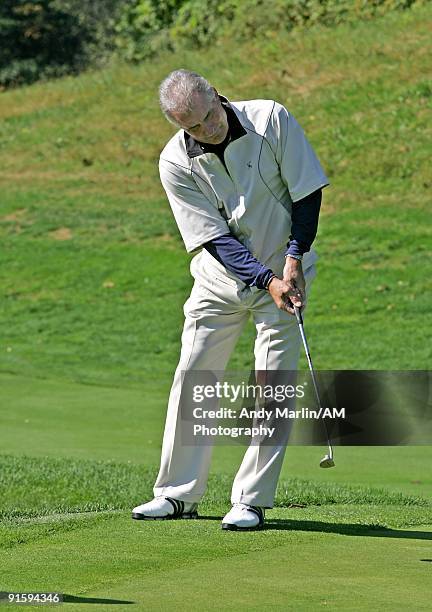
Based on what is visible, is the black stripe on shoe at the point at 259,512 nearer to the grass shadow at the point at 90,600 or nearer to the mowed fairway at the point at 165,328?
the mowed fairway at the point at 165,328

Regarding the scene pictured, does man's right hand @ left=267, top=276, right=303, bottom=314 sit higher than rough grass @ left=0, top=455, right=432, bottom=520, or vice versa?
man's right hand @ left=267, top=276, right=303, bottom=314

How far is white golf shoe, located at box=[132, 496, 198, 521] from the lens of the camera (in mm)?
5719

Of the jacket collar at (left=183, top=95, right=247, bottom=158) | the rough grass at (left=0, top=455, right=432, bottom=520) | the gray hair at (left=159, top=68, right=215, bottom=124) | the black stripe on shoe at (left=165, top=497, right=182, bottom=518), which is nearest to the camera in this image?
the gray hair at (left=159, top=68, right=215, bottom=124)

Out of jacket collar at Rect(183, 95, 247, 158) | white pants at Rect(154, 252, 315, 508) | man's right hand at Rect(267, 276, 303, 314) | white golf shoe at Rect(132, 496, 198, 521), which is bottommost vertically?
white golf shoe at Rect(132, 496, 198, 521)

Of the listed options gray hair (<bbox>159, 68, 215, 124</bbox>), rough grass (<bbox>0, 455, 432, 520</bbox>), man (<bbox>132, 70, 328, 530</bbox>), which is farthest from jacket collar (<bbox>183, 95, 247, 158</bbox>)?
rough grass (<bbox>0, 455, 432, 520</bbox>)

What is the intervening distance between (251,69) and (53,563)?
23.0 metres

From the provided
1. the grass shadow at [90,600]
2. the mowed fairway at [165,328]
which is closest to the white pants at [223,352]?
the mowed fairway at [165,328]

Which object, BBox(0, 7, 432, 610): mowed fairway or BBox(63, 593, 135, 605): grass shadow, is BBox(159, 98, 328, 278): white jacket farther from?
BBox(63, 593, 135, 605): grass shadow

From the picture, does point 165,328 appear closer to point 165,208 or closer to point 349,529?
point 165,208

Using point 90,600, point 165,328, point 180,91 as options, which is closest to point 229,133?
point 180,91

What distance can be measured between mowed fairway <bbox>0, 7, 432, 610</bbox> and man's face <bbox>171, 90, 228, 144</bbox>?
1.64 m

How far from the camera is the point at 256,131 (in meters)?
5.52

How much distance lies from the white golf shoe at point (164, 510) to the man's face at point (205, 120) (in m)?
1.61

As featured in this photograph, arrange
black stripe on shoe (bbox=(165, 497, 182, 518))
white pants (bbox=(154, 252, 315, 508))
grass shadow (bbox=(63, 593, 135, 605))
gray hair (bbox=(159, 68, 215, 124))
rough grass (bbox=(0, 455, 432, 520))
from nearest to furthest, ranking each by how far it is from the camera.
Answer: grass shadow (bbox=(63, 593, 135, 605))
gray hair (bbox=(159, 68, 215, 124))
white pants (bbox=(154, 252, 315, 508))
black stripe on shoe (bbox=(165, 497, 182, 518))
rough grass (bbox=(0, 455, 432, 520))
